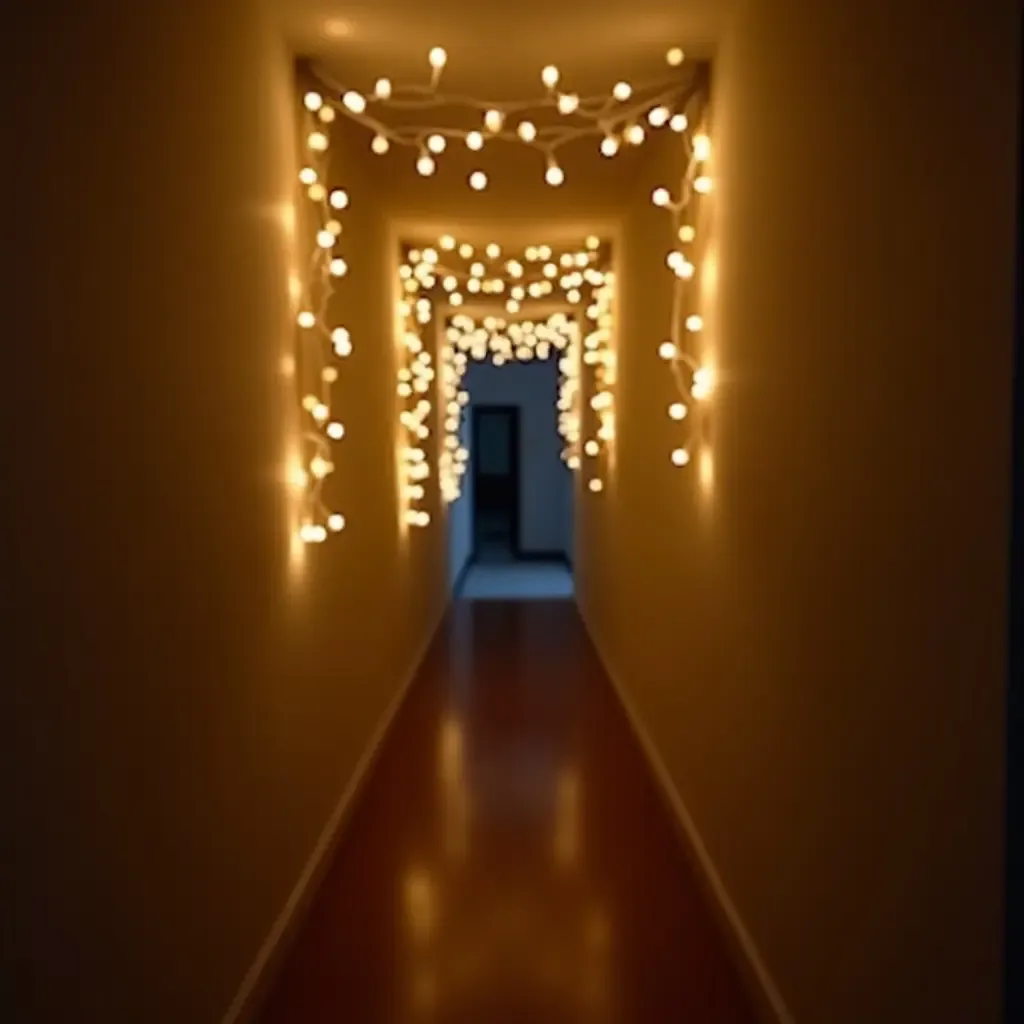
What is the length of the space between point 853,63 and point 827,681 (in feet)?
3.35

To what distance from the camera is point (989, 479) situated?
4.34 feet

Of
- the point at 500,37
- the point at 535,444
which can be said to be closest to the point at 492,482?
the point at 535,444

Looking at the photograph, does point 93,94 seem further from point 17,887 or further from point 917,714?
point 917,714

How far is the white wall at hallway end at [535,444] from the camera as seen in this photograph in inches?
495

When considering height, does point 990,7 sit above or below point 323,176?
below

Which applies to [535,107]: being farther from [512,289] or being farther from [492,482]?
[492,482]

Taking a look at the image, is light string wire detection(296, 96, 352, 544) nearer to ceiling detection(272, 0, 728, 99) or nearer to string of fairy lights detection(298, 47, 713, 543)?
string of fairy lights detection(298, 47, 713, 543)

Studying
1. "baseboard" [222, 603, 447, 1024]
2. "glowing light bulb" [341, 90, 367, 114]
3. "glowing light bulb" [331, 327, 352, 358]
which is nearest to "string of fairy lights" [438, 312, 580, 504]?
"baseboard" [222, 603, 447, 1024]

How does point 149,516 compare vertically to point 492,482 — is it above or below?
above

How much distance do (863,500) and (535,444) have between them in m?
10.9

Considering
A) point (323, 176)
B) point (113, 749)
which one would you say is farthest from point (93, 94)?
point (323, 176)

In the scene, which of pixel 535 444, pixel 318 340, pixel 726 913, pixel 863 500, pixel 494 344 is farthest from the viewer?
pixel 535 444

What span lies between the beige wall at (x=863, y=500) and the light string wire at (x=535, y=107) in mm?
333

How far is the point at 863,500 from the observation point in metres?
1.78
